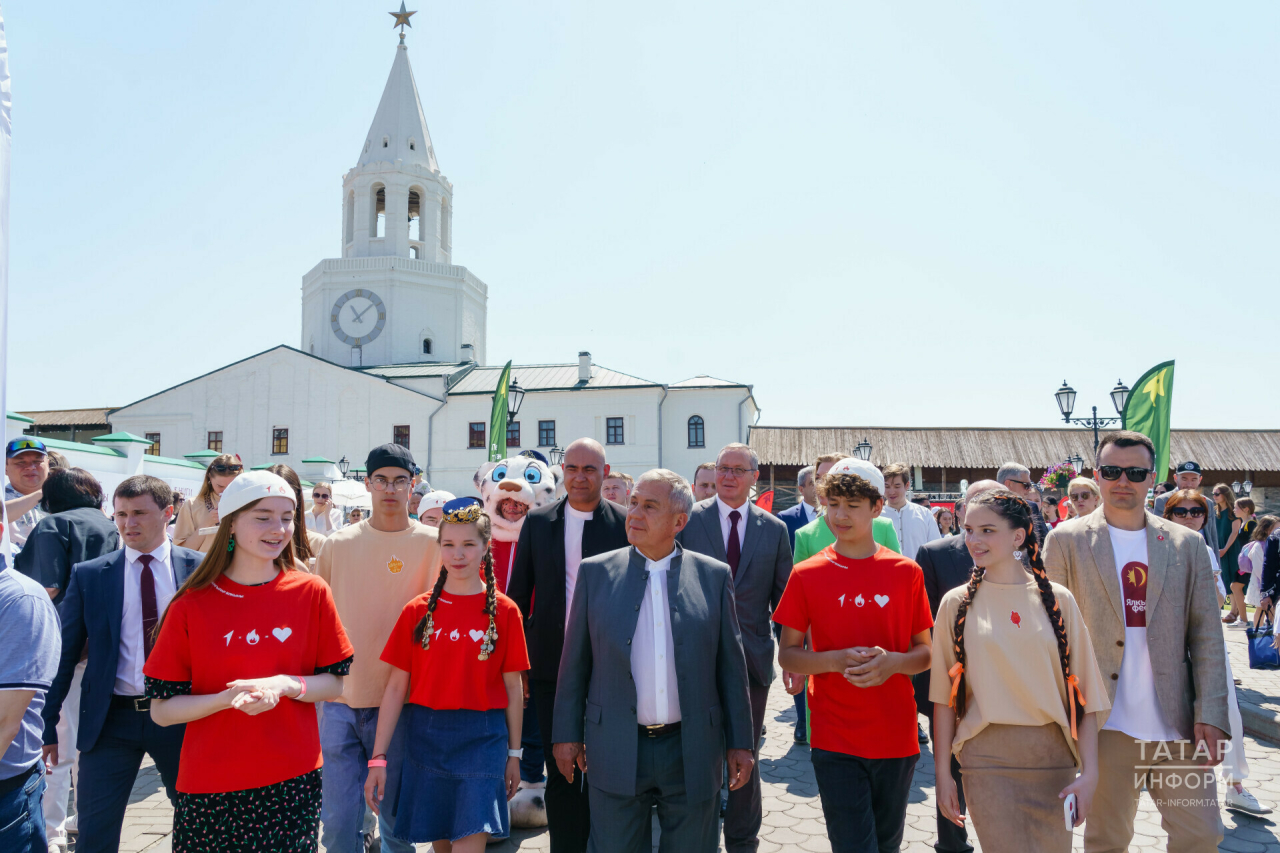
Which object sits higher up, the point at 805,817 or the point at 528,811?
the point at 528,811

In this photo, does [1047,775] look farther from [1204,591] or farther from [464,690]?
[464,690]

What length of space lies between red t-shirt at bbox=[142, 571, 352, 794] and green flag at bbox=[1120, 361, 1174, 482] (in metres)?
13.1

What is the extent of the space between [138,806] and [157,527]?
8.26 feet

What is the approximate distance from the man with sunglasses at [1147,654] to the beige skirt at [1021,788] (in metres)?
0.73

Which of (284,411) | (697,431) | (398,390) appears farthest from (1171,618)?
(284,411)

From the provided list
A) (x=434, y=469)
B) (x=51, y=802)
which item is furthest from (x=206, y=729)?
(x=434, y=469)

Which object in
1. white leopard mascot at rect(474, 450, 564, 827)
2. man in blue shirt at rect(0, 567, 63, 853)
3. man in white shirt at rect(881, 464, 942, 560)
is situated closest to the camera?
man in blue shirt at rect(0, 567, 63, 853)

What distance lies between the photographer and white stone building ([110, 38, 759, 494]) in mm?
41531

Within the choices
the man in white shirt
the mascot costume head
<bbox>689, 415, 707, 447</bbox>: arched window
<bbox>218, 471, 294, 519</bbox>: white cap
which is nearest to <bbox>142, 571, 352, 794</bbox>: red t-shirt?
<bbox>218, 471, 294, 519</bbox>: white cap

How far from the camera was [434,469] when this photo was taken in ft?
137

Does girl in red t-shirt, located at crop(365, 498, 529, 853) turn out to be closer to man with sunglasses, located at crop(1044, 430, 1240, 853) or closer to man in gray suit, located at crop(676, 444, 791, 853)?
man in gray suit, located at crop(676, 444, 791, 853)

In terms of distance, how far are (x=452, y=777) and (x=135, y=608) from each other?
189cm

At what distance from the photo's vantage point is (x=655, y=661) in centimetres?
322

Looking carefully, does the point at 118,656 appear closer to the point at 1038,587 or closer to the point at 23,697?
the point at 23,697
